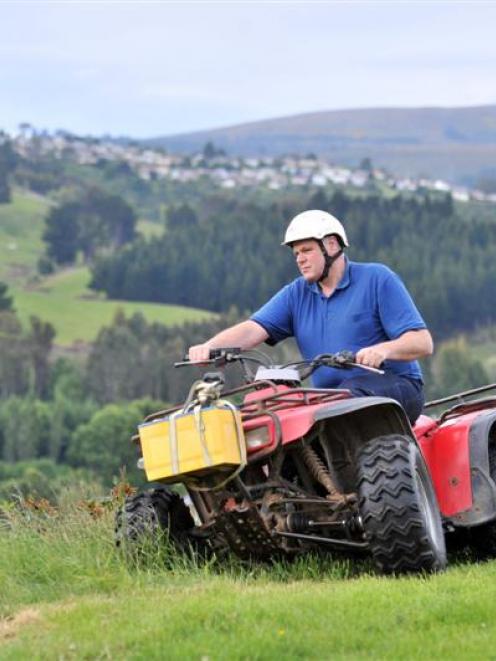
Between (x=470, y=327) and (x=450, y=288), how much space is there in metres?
6.63

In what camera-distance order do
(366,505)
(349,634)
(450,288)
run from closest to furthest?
(349,634), (366,505), (450,288)

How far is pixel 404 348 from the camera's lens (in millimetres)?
9859

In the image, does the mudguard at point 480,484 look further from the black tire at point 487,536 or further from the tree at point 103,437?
the tree at point 103,437

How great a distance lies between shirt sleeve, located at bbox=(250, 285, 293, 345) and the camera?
35.2ft

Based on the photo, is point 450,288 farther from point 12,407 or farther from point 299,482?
point 299,482

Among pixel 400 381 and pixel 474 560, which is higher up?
A: pixel 400 381

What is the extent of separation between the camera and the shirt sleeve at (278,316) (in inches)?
423

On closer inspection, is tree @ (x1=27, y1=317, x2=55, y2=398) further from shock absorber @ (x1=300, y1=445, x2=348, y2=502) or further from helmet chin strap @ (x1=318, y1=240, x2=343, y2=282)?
shock absorber @ (x1=300, y1=445, x2=348, y2=502)

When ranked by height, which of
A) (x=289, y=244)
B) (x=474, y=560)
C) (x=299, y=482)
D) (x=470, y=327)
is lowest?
(x=470, y=327)

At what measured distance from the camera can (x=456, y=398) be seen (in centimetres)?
1133

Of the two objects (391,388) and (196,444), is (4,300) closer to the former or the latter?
(391,388)

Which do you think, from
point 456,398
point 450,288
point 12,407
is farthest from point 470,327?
point 456,398

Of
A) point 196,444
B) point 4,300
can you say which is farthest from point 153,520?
point 4,300

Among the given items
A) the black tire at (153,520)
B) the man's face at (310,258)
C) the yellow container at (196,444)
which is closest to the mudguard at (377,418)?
the yellow container at (196,444)
